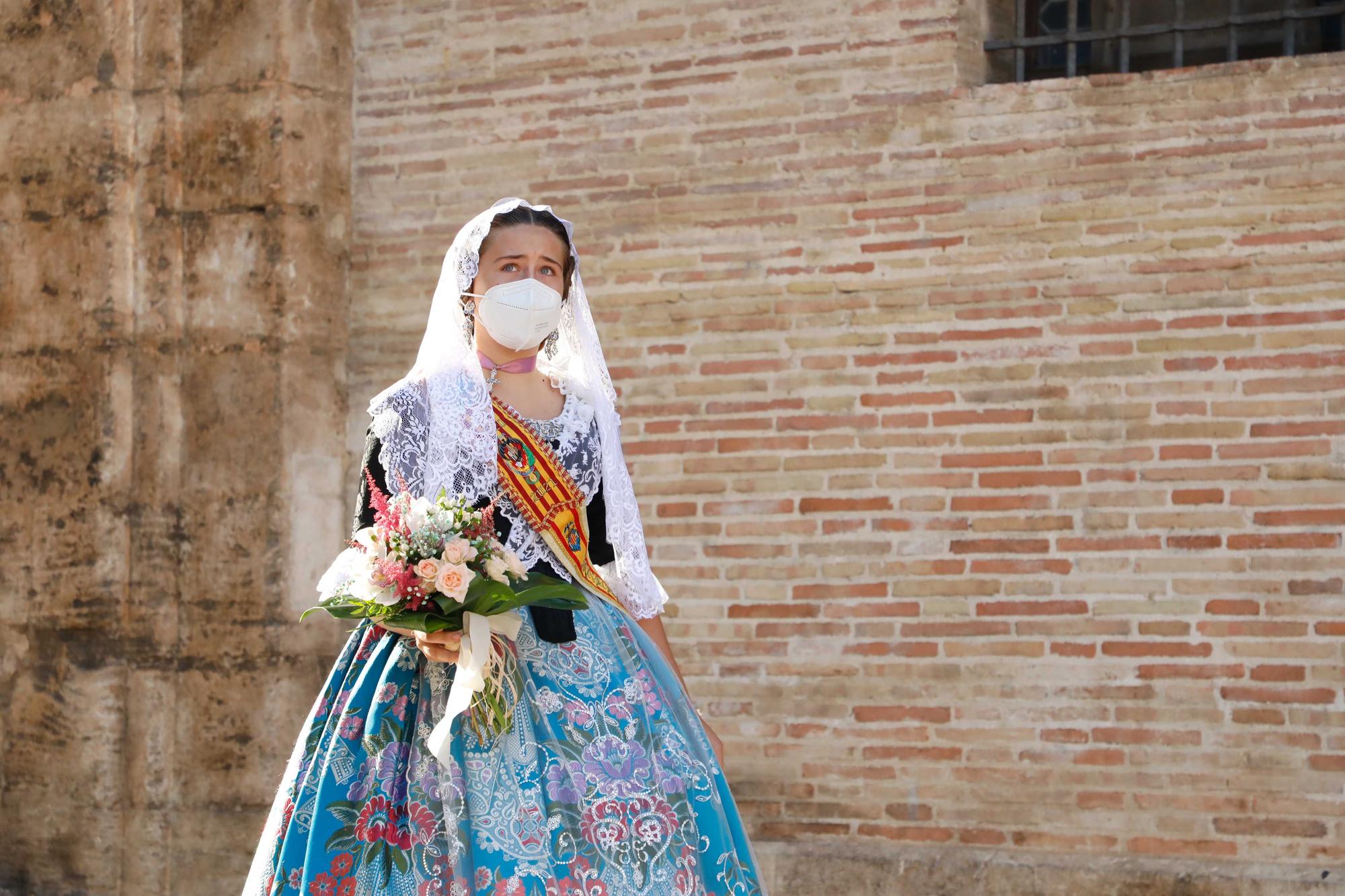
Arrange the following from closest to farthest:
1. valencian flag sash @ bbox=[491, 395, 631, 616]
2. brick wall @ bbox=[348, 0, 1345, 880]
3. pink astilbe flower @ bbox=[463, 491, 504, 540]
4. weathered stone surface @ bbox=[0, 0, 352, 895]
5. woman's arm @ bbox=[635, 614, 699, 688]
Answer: pink astilbe flower @ bbox=[463, 491, 504, 540] → valencian flag sash @ bbox=[491, 395, 631, 616] → woman's arm @ bbox=[635, 614, 699, 688] → brick wall @ bbox=[348, 0, 1345, 880] → weathered stone surface @ bbox=[0, 0, 352, 895]

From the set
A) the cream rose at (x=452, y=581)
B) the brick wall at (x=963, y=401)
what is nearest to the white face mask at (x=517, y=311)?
the cream rose at (x=452, y=581)

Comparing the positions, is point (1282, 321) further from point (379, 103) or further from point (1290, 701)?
point (379, 103)

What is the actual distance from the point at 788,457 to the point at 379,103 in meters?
2.15

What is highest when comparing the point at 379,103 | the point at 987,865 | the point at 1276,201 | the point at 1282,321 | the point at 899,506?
the point at 379,103

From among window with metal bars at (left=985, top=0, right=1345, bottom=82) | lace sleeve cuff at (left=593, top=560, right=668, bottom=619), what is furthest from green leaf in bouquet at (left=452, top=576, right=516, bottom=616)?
window with metal bars at (left=985, top=0, right=1345, bottom=82)

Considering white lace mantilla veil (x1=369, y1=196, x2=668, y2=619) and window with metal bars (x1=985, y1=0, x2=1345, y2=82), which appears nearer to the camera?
white lace mantilla veil (x1=369, y1=196, x2=668, y2=619)

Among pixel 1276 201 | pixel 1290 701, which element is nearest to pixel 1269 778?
pixel 1290 701

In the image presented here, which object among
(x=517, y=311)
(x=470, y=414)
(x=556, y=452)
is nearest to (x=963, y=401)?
(x=556, y=452)

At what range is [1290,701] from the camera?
5.59 metres

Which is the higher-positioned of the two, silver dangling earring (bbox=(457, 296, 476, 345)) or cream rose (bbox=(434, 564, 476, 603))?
silver dangling earring (bbox=(457, 296, 476, 345))

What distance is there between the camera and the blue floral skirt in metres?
3.33

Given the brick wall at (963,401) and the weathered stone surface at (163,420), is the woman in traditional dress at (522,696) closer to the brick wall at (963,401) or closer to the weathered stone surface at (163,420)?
the brick wall at (963,401)

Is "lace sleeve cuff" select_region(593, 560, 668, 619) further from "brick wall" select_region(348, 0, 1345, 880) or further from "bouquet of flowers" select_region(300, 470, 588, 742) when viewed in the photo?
"brick wall" select_region(348, 0, 1345, 880)

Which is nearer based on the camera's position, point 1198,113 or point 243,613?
point 1198,113
